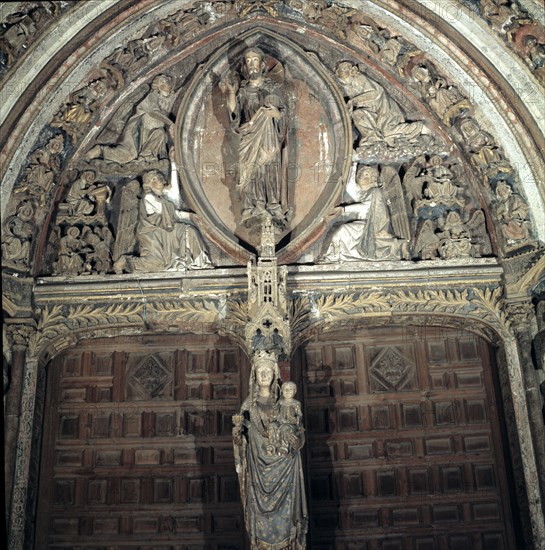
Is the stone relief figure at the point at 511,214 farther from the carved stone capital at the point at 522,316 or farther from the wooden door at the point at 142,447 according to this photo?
the wooden door at the point at 142,447

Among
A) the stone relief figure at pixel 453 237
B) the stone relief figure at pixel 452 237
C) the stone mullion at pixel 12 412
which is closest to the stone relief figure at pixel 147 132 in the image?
the stone mullion at pixel 12 412

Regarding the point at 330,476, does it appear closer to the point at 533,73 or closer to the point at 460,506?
the point at 460,506

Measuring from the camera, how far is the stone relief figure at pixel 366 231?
33.0ft

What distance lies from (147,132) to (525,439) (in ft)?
19.7

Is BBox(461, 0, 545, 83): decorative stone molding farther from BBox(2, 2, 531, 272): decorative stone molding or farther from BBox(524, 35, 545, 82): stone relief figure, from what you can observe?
BBox(2, 2, 531, 272): decorative stone molding

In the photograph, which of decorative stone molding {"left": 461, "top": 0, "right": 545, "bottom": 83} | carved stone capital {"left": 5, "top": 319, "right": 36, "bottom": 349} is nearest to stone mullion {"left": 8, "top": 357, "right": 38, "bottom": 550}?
carved stone capital {"left": 5, "top": 319, "right": 36, "bottom": 349}

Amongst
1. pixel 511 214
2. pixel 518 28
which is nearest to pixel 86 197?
pixel 511 214

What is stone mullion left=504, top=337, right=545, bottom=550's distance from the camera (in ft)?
28.5

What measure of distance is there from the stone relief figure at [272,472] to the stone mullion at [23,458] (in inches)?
101

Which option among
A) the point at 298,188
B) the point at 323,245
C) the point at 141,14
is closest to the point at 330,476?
the point at 323,245

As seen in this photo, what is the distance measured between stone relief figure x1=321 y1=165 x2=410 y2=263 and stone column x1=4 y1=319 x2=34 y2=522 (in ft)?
12.1

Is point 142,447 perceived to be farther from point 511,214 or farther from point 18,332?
point 511,214

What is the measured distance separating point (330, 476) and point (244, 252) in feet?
9.38

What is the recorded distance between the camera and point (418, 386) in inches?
387
